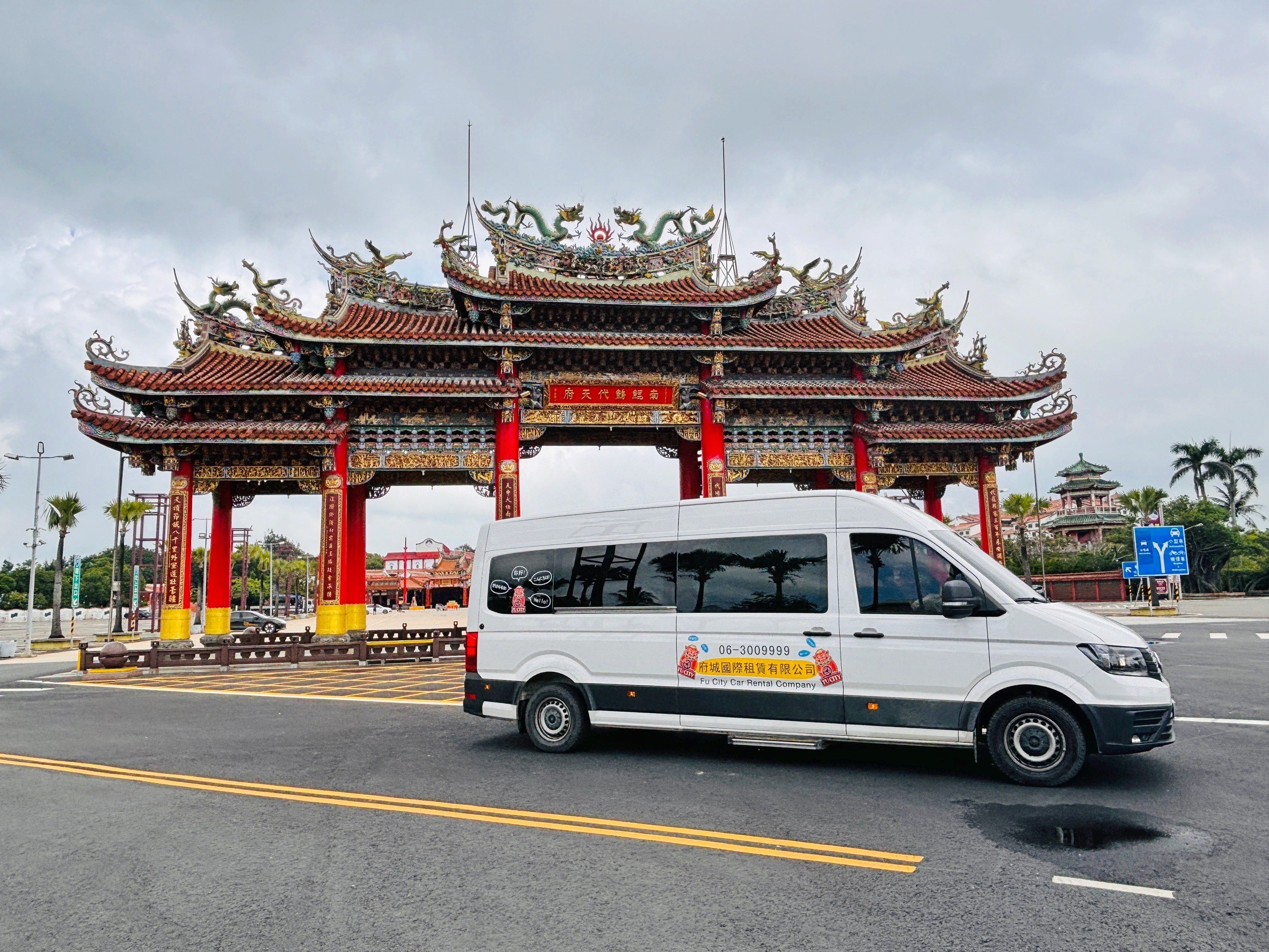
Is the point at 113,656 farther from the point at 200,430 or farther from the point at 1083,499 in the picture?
the point at 1083,499

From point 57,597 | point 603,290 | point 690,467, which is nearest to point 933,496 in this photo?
point 690,467

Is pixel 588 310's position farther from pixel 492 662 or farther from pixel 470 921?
pixel 470 921

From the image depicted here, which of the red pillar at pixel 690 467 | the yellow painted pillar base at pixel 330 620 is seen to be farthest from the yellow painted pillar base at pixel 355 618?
the red pillar at pixel 690 467

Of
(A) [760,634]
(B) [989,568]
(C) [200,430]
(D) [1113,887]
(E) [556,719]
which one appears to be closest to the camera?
(D) [1113,887]

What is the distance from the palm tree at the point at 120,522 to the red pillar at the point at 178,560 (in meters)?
15.3

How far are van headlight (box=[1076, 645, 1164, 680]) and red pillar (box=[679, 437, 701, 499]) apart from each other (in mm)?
16000

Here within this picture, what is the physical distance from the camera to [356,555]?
70.0 feet

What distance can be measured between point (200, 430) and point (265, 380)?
1865mm

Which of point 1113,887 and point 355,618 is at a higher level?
point 355,618

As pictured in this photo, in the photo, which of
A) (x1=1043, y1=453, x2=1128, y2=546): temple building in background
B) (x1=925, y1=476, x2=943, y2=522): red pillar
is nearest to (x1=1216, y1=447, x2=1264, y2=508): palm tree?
(x1=1043, y1=453, x2=1128, y2=546): temple building in background

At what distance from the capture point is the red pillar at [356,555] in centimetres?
2062

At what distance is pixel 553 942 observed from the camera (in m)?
3.72

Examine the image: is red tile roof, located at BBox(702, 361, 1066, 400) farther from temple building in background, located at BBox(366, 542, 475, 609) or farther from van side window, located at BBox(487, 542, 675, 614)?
temple building in background, located at BBox(366, 542, 475, 609)

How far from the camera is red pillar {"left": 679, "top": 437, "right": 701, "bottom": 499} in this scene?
22594 millimetres
